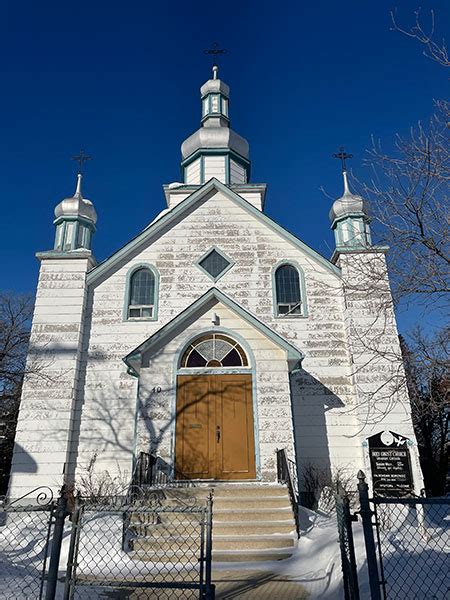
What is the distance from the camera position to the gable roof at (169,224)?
1360 cm

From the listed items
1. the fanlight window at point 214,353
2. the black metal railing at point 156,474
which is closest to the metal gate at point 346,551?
the black metal railing at point 156,474

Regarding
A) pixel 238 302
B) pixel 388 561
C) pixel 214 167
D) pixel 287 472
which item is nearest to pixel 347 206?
pixel 238 302

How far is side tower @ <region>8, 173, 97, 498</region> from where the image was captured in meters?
11.4

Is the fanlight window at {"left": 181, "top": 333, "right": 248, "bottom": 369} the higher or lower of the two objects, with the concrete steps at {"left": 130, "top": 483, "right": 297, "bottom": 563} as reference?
higher

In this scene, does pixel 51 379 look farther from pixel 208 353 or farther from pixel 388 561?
pixel 388 561

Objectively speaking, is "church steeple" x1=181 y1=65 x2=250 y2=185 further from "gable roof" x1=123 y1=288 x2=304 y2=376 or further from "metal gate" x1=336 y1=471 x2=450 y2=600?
"metal gate" x1=336 y1=471 x2=450 y2=600

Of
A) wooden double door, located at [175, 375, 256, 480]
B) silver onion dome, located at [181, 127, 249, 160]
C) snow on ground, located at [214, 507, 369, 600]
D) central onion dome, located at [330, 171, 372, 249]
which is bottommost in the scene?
snow on ground, located at [214, 507, 369, 600]

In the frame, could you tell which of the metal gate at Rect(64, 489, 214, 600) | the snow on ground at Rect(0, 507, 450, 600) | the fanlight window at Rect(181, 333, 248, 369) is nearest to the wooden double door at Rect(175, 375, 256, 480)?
the fanlight window at Rect(181, 333, 248, 369)

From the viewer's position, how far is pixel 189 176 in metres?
19.5

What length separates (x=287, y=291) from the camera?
535 inches

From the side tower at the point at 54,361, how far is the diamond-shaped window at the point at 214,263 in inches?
130

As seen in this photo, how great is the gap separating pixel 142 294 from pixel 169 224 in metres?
2.41

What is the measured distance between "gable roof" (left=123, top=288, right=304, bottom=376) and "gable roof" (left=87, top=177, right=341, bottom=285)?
3.39m

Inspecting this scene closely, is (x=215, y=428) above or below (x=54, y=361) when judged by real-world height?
below
